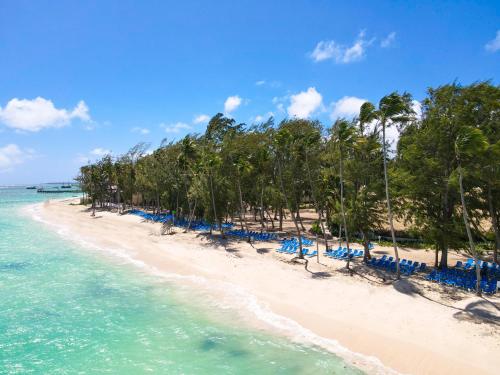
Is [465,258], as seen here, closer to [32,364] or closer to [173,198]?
[32,364]

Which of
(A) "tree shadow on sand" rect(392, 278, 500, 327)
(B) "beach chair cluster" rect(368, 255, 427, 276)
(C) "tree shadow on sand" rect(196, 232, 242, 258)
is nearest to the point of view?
(A) "tree shadow on sand" rect(392, 278, 500, 327)

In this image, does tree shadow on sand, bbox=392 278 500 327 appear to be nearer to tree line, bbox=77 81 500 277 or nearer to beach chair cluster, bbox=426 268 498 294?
beach chair cluster, bbox=426 268 498 294

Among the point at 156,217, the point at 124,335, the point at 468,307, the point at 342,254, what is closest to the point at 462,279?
the point at 468,307

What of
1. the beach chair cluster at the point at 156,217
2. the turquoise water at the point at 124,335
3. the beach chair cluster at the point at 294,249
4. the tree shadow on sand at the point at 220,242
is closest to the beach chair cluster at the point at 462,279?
the beach chair cluster at the point at 294,249

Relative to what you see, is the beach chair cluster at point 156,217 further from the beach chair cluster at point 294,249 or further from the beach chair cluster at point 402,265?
the beach chair cluster at point 402,265

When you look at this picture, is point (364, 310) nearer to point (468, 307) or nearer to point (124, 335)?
point (468, 307)

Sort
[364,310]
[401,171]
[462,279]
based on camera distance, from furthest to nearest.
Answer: [401,171]
[462,279]
[364,310]

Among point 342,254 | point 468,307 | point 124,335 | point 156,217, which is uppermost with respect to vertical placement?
Answer: point 156,217

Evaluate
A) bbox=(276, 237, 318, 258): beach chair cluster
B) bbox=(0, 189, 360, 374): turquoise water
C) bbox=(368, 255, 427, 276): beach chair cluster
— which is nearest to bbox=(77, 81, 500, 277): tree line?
bbox=(368, 255, 427, 276): beach chair cluster
